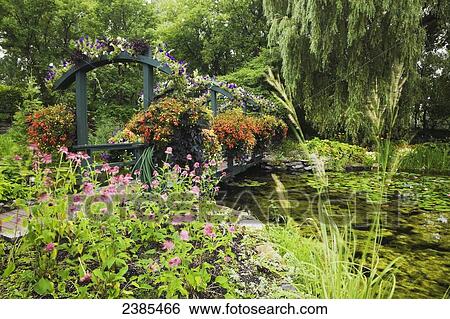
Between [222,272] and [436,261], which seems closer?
[222,272]

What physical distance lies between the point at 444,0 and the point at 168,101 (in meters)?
4.26

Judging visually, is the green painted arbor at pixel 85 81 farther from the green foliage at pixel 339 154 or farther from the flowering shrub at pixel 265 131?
the green foliage at pixel 339 154

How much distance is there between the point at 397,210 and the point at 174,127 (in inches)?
77.1

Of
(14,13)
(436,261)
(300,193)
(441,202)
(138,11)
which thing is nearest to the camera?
(436,261)

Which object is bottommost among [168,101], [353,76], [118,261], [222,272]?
[222,272]

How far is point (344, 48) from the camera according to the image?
4.47m

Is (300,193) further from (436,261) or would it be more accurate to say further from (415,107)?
(415,107)

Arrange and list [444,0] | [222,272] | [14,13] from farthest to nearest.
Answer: [444,0], [14,13], [222,272]

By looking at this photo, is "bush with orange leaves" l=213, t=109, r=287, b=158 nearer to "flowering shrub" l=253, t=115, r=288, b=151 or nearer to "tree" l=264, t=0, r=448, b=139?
"flowering shrub" l=253, t=115, r=288, b=151

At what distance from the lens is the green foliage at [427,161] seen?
15.3ft

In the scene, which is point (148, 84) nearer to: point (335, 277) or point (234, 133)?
point (234, 133)

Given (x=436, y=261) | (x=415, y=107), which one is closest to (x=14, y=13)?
(x=436, y=261)

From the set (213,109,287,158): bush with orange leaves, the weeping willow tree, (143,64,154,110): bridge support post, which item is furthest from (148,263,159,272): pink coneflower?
the weeping willow tree
